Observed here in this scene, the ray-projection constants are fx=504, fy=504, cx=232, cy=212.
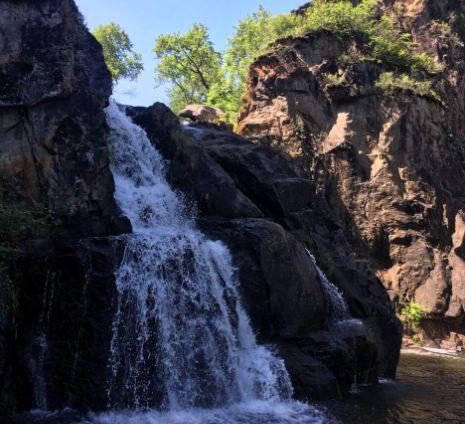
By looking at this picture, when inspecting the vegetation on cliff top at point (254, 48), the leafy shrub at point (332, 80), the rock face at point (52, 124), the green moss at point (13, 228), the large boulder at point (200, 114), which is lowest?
the green moss at point (13, 228)

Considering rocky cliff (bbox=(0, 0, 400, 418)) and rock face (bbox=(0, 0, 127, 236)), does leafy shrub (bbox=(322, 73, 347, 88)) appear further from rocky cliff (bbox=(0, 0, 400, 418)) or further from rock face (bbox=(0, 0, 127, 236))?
rock face (bbox=(0, 0, 127, 236))

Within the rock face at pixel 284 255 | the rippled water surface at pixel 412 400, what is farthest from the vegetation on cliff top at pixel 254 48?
the rippled water surface at pixel 412 400

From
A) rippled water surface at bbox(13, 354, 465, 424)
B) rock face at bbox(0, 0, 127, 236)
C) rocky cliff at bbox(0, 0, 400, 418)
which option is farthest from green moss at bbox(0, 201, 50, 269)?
rippled water surface at bbox(13, 354, 465, 424)

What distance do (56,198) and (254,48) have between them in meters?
31.5

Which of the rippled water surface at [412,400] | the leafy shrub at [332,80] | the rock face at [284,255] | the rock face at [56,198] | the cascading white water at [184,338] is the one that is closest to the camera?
the rock face at [56,198]

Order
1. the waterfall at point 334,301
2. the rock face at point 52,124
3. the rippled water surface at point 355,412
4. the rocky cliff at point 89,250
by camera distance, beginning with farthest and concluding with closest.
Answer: the waterfall at point 334,301
the rock face at point 52,124
the rocky cliff at point 89,250
the rippled water surface at point 355,412

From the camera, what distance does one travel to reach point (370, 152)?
77.6 feet

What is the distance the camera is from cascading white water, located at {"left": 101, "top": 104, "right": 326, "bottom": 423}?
34.4ft

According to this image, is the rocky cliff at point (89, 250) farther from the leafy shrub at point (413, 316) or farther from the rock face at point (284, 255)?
the leafy shrub at point (413, 316)

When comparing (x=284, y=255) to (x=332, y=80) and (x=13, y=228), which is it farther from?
(x=332, y=80)

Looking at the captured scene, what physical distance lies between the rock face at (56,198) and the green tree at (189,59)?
96.1 feet

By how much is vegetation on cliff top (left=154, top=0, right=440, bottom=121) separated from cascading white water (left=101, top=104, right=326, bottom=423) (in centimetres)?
1610

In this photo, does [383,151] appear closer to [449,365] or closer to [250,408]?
[449,365]

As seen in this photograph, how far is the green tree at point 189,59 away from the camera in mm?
43000
